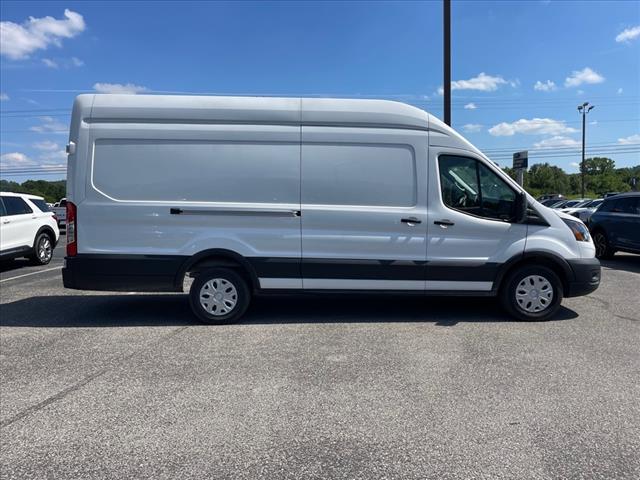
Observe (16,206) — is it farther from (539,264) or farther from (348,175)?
(539,264)

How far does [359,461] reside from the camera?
2893mm

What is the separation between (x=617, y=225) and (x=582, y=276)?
6.75 m

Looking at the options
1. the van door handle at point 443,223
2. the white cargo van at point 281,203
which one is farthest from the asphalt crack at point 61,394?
the van door handle at point 443,223

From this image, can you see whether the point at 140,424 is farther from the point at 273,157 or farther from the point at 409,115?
the point at 409,115

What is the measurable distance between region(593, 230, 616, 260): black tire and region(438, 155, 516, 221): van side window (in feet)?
25.3

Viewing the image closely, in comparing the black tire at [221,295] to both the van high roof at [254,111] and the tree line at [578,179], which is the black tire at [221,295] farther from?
the tree line at [578,179]

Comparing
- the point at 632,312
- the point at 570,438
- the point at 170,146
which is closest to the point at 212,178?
the point at 170,146

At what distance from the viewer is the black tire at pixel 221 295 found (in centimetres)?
577

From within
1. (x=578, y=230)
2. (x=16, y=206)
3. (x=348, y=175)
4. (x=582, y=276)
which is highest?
(x=348, y=175)

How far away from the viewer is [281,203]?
5676 millimetres

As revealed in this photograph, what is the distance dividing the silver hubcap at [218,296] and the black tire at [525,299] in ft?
11.1

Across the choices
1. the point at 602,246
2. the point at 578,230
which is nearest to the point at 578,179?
the point at 602,246

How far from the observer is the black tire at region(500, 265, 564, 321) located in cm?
588

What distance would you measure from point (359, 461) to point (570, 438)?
143cm
